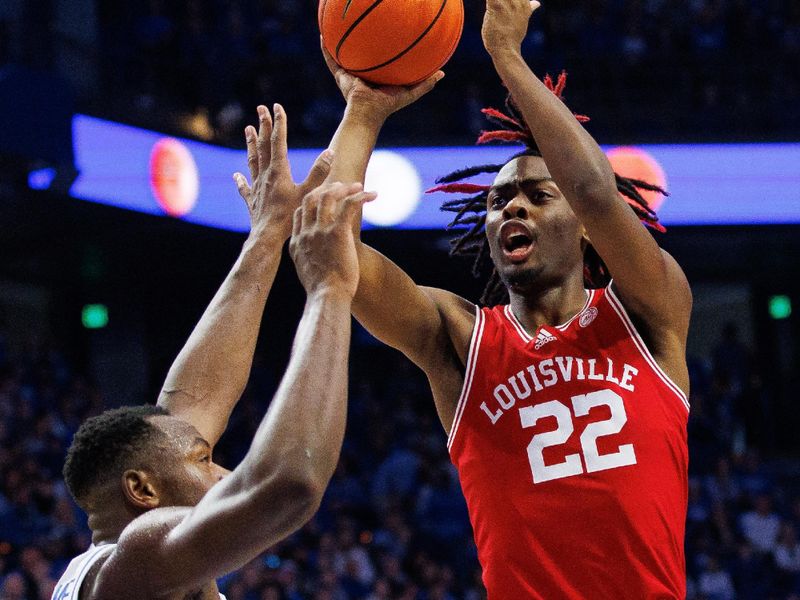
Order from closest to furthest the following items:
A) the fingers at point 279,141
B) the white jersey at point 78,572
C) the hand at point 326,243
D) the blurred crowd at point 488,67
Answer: the hand at point 326,243 < the white jersey at point 78,572 < the fingers at point 279,141 < the blurred crowd at point 488,67

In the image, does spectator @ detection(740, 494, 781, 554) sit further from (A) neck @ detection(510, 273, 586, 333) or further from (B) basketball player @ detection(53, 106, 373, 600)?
(B) basketball player @ detection(53, 106, 373, 600)

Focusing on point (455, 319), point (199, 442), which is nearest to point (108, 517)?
point (199, 442)

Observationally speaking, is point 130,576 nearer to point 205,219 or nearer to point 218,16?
point 205,219

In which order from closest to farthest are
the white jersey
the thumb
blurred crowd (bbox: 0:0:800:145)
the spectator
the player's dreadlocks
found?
the white jersey, the thumb, the player's dreadlocks, the spectator, blurred crowd (bbox: 0:0:800:145)

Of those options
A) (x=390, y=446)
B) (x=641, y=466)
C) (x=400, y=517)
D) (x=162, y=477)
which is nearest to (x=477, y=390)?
(x=641, y=466)

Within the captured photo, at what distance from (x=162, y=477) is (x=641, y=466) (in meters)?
1.16

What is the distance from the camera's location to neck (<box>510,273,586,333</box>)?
3314 mm

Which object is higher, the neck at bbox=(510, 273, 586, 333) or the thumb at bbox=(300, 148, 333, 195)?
the thumb at bbox=(300, 148, 333, 195)

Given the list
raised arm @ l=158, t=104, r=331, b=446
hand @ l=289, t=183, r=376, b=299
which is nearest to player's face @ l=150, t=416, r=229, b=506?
raised arm @ l=158, t=104, r=331, b=446

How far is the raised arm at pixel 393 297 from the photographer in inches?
121

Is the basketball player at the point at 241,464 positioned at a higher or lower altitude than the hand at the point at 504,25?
lower

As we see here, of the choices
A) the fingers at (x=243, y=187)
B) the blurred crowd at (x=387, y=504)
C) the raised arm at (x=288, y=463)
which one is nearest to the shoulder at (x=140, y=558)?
the raised arm at (x=288, y=463)

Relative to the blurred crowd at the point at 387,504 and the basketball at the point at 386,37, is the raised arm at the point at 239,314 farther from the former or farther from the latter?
the blurred crowd at the point at 387,504

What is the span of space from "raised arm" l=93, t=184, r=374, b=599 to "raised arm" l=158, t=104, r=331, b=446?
0.75 metres
